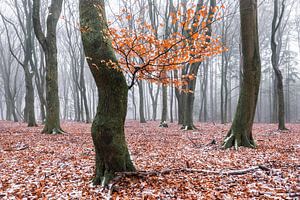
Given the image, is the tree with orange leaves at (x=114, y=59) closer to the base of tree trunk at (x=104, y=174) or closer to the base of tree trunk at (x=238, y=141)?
the base of tree trunk at (x=104, y=174)

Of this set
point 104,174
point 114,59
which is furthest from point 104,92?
point 104,174

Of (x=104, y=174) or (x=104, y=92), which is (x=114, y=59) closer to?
(x=104, y=92)

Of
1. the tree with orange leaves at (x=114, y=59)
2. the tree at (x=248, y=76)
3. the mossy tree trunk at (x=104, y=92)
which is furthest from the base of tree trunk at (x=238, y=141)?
the mossy tree trunk at (x=104, y=92)

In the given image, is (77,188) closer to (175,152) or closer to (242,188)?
(242,188)

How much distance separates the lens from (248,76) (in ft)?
20.8

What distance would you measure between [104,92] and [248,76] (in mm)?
4759

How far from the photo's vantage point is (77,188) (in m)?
3.60

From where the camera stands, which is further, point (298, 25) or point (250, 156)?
point (298, 25)

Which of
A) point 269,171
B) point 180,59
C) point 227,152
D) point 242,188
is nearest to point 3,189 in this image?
point 180,59

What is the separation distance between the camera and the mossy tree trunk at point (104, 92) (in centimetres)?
348

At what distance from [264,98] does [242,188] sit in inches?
1573

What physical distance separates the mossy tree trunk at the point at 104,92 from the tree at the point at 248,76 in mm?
4115

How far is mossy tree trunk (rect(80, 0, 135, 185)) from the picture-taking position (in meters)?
3.48

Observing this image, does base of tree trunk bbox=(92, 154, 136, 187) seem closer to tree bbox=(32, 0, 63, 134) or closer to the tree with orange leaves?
the tree with orange leaves
